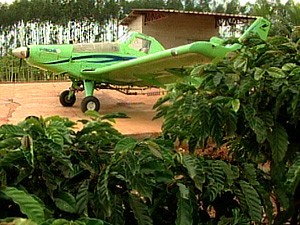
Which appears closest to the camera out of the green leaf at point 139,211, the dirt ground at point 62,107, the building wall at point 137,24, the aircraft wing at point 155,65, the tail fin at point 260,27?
the green leaf at point 139,211

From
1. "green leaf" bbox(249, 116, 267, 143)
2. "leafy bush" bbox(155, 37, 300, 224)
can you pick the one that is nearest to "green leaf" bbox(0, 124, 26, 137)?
"leafy bush" bbox(155, 37, 300, 224)

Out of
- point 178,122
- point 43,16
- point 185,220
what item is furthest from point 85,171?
point 43,16

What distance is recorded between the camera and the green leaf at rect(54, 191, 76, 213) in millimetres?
1058

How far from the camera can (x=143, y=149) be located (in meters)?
1.17

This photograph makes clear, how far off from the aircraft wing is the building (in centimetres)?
487

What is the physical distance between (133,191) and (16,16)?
1428 centimetres

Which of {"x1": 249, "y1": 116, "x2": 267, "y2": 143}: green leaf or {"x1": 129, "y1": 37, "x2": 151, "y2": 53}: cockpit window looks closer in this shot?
{"x1": 249, "y1": 116, "x2": 267, "y2": 143}: green leaf

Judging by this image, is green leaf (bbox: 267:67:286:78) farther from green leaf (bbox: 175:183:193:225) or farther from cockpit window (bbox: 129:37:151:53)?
cockpit window (bbox: 129:37:151:53)

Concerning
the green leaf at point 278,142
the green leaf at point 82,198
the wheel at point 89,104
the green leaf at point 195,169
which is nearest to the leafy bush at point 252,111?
the green leaf at point 278,142

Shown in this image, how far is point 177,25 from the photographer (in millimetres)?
12164

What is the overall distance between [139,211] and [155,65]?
4.83 meters

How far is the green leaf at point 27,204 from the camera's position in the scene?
2.95 ft

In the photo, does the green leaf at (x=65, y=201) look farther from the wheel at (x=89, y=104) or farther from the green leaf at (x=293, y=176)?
the wheel at (x=89, y=104)

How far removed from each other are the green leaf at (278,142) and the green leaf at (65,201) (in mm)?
650
